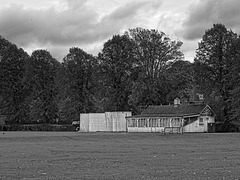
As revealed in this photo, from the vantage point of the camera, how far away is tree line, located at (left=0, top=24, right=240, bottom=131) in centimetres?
7119

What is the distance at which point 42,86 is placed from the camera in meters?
94.1

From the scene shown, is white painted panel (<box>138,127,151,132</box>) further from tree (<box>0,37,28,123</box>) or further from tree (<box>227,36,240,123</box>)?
tree (<box>0,37,28,123</box>)

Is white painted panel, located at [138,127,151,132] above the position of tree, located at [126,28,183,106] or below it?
below

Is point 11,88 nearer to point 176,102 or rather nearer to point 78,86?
point 78,86

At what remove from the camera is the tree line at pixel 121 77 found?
234 ft

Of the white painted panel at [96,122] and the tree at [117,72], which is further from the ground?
the tree at [117,72]

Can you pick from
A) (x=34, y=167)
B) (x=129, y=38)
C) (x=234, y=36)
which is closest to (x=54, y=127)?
(x=129, y=38)

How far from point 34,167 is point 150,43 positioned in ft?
209

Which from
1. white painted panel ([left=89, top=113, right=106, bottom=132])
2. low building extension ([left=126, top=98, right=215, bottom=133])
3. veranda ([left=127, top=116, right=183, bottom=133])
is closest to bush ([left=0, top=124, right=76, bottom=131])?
white painted panel ([left=89, top=113, right=106, bottom=132])

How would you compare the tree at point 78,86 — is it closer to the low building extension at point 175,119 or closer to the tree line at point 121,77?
the tree line at point 121,77

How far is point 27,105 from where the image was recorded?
92.7 metres

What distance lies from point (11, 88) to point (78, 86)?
47.9 feet

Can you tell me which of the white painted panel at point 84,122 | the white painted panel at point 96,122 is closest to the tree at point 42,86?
the white painted panel at point 84,122

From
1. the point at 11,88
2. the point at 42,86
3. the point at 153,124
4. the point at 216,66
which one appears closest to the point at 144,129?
the point at 153,124
